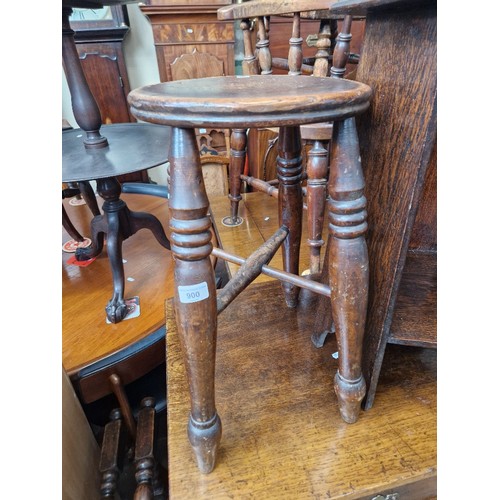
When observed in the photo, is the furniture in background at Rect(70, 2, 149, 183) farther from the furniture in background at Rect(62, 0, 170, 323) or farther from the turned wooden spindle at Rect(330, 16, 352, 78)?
the turned wooden spindle at Rect(330, 16, 352, 78)

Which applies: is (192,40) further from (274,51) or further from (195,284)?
(195,284)

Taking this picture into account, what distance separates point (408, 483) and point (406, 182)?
0.43 meters

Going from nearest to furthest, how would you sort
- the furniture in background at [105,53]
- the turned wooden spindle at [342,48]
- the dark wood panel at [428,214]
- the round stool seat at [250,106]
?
the round stool seat at [250,106] → the dark wood panel at [428,214] → the turned wooden spindle at [342,48] → the furniture in background at [105,53]

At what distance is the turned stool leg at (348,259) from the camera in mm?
490

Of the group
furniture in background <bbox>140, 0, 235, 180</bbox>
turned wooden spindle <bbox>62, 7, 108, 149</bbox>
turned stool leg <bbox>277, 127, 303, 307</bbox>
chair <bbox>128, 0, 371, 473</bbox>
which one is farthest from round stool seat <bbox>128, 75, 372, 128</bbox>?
furniture in background <bbox>140, 0, 235, 180</bbox>

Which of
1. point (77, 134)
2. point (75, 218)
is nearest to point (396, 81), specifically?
point (77, 134)

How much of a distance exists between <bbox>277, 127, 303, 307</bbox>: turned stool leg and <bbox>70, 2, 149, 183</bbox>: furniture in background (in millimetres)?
1281

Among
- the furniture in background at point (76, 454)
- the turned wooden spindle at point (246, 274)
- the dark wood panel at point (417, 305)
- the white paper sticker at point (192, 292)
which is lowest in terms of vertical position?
the furniture in background at point (76, 454)

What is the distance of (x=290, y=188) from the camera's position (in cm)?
83

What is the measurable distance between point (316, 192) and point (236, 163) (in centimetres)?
54

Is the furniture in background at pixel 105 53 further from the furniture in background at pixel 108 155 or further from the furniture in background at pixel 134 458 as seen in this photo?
the furniture in background at pixel 134 458

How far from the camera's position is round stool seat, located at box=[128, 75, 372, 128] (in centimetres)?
40

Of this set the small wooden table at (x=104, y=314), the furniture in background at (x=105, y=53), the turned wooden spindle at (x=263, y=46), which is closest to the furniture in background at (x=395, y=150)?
the small wooden table at (x=104, y=314)

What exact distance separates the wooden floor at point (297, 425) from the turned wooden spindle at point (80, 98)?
56 centimetres
